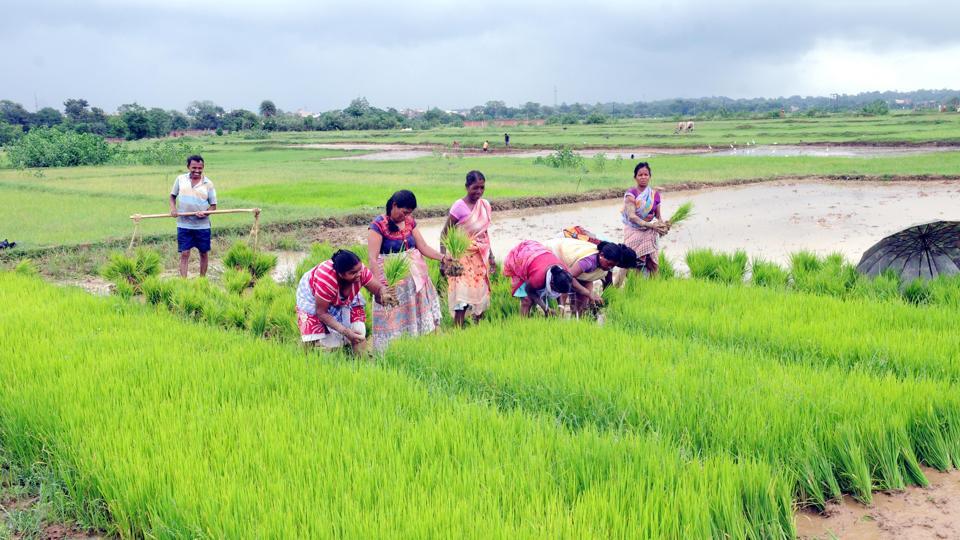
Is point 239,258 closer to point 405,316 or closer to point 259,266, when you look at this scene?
point 259,266

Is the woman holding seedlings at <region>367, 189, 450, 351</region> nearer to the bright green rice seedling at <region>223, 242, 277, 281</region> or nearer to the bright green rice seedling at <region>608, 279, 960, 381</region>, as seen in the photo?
the bright green rice seedling at <region>608, 279, 960, 381</region>

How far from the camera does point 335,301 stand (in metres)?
4.47

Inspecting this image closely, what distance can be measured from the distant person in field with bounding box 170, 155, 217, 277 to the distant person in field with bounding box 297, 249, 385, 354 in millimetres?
3236

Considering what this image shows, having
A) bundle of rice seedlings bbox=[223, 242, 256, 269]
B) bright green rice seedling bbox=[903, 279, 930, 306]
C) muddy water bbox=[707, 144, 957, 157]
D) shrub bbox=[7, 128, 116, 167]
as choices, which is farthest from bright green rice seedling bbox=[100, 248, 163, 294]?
muddy water bbox=[707, 144, 957, 157]

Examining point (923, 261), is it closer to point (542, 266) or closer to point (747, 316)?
point (747, 316)

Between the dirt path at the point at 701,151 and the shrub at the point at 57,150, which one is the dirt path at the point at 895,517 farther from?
the shrub at the point at 57,150

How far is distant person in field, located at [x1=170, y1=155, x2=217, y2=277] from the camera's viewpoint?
7.32 m

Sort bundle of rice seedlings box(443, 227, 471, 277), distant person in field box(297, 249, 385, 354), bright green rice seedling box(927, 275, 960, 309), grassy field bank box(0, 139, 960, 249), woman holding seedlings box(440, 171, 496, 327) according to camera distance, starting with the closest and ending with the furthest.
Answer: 1. distant person in field box(297, 249, 385, 354)
2. bundle of rice seedlings box(443, 227, 471, 277)
3. woman holding seedlings box(440, 171, 496, 327)
4. bright green rice seedling box(927, 275, 960, 309)
5. grassy field bank box(0, 139, 960, 249)

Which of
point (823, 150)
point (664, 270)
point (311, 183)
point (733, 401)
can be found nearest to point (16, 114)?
point (311, 183)

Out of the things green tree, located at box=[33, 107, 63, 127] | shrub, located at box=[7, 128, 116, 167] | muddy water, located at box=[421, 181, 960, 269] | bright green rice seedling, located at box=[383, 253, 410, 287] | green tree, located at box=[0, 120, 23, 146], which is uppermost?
green tree, located at box=[33, 107, 63, 127]

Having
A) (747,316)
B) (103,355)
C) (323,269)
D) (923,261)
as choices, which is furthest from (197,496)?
(923,261)

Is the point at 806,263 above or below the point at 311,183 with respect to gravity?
below

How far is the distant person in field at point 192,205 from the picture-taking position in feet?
24.0

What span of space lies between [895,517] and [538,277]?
2810 mm
